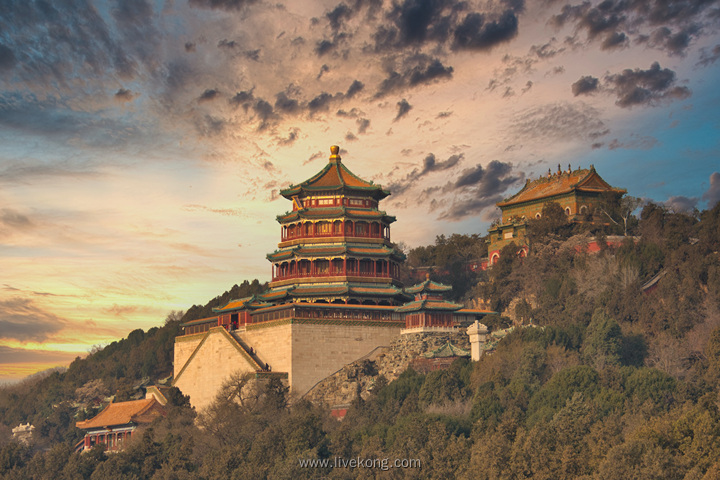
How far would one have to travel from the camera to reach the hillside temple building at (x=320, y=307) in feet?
222

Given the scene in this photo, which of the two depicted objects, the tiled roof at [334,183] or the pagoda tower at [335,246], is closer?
the pagoda tower at [335,246]

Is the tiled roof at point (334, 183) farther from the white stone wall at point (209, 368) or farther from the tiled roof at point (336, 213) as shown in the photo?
the white stone wall at point (209, 368)

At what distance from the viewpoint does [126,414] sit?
236 ft

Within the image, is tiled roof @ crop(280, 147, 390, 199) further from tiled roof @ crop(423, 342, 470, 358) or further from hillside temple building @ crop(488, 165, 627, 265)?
tiled roof @ crop(423, 342, 470, 358)

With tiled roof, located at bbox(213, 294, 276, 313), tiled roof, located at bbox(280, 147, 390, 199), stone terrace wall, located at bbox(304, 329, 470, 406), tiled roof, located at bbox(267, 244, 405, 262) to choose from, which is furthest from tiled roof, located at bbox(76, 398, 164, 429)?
tiled roof, located at bbox(280, 147, 390, 199)

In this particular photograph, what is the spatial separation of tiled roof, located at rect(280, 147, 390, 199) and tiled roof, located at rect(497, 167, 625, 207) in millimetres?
13493

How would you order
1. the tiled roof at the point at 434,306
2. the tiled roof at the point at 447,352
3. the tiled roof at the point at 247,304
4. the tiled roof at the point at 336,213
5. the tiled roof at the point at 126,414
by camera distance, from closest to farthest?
1. the tiled roof at the point at 447,352
2. the tiled roof at the point at 434,306
3. the tiled roof at the point at 126,414
4. the tiled roof at the point at 247,304
5. the tiled roof at the point at 336,213

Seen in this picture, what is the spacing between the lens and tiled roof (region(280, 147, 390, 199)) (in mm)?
76750

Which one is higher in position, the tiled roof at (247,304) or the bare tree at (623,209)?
the bare tree at (623,209)

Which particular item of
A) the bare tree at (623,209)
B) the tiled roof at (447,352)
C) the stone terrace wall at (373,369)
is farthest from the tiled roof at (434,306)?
the bare tree at (623,209)

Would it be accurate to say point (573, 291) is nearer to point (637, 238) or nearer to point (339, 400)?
point (637, 238)

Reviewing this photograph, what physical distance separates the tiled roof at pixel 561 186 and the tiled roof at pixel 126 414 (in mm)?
33281

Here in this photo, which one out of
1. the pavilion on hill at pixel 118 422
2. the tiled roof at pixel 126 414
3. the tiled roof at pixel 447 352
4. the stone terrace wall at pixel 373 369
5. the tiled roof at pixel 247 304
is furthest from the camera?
the tiled roof at pixel 247 304

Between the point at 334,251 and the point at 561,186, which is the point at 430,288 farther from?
the point at 561,186
